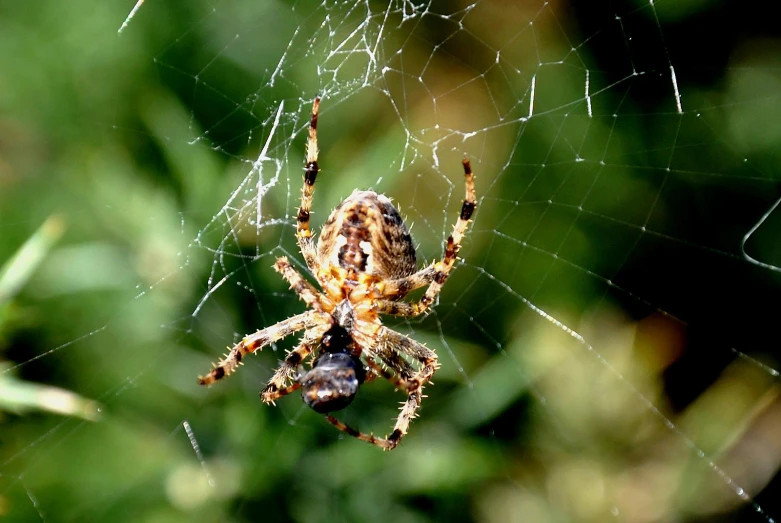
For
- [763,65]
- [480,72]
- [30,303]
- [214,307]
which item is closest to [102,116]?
[30,303]

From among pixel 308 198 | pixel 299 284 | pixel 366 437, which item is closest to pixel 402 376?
pixel 366 437

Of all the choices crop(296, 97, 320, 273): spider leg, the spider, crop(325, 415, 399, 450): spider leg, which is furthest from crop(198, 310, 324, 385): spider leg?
crop(325, 415, 399, 450): spider leg

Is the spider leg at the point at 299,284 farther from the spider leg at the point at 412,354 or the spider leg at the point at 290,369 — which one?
the spider leg at the point at 412,354

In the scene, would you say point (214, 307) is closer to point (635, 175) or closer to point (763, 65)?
point (635, 175)

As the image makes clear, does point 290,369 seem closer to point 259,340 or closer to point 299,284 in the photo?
point 259,340

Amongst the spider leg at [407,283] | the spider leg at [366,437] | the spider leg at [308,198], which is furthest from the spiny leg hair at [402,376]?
the spider leg at [308,198]

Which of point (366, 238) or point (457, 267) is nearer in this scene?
point (366, 238)

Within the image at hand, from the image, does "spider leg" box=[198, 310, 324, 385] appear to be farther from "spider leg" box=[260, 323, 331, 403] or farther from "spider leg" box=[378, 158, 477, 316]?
"spider leg" box=[378, 158, 477, 316]
